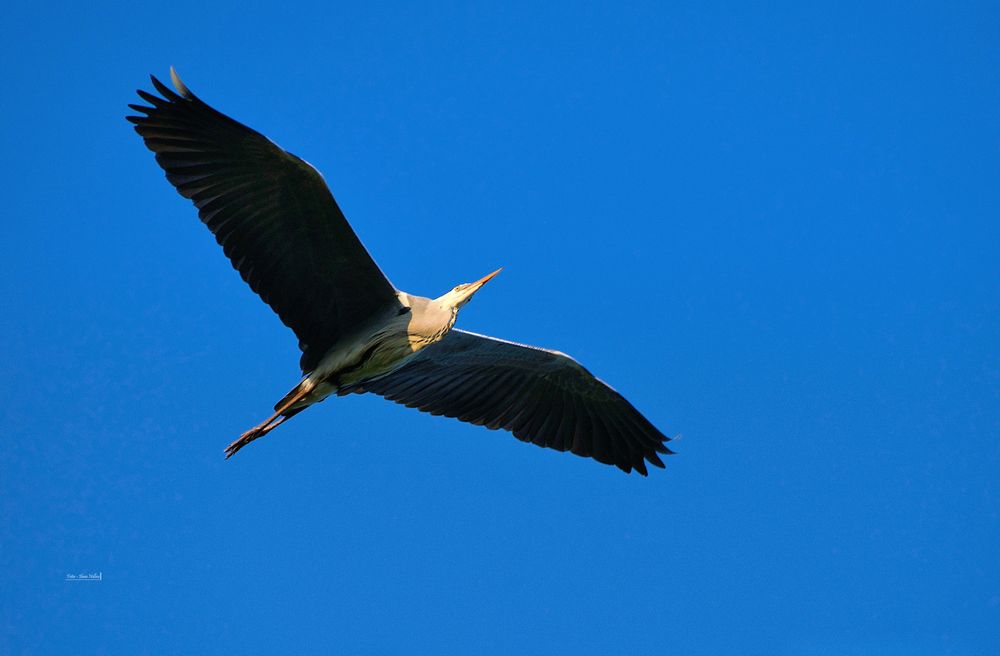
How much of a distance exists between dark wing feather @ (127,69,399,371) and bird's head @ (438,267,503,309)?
572mm

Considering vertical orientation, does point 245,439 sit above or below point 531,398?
below

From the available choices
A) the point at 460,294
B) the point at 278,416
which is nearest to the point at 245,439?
the point at 278,416

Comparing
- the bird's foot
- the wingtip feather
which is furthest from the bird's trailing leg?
the wingtip feather

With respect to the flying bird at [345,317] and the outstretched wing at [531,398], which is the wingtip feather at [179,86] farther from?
the outstretched wing at [531,398]

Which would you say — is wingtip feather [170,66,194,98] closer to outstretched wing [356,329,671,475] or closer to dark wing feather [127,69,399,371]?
dark wing feather [127,69,399,371]

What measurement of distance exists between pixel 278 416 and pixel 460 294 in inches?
70.6

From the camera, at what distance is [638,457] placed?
1093cm

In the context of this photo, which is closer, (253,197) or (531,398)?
(253,197)

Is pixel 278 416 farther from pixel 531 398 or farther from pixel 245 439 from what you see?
pixel 531 398

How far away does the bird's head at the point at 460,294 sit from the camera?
941 cm

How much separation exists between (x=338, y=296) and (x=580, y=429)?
113 inches

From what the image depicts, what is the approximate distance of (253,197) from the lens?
8859mm

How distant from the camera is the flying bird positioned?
8828 mm

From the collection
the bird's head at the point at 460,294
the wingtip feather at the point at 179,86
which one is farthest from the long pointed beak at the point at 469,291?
the wingtip feather at the point at 179,86
